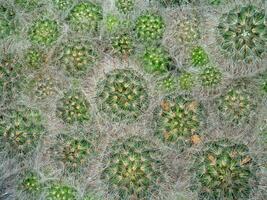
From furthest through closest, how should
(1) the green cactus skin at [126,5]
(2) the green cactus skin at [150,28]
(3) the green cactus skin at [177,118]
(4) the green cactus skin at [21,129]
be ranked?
(1) the green cactus skin at [126,5] < (2) the green cactus skin at [150,28] < (4) the green cactus skin at [21,129] < (3) the green cactus skin at [177,118]

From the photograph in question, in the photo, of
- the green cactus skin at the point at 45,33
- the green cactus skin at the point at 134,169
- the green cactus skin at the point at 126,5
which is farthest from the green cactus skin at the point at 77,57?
the green cactus skin at the point at 134,169

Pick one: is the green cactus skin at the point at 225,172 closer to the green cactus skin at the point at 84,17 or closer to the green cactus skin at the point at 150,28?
the green cactus skin at the point at 150,28

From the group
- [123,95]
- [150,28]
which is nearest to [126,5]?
[150,28]

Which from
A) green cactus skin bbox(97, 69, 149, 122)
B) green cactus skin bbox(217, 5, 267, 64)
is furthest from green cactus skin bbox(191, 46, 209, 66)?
green cactus skin bbox(97, 69, 149, 122)

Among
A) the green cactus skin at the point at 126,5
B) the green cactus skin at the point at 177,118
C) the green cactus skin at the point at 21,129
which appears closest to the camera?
the green cactus skin at the point at 177,118

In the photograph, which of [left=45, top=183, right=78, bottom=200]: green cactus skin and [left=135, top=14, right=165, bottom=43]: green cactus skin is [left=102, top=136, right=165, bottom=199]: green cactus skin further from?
[left=135, top=14, right=165, bottom=43]: green cactus skin

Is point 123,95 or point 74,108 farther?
point 74,108

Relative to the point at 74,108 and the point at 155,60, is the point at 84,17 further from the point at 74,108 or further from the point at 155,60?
the point at 74,108
